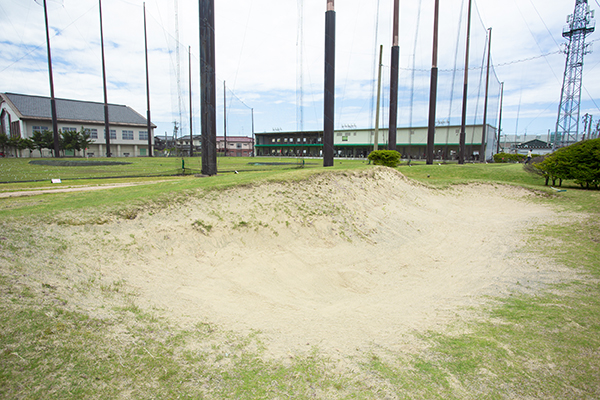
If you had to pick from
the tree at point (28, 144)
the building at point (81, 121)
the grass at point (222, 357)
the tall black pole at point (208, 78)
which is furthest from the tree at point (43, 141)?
the grass at point (222, 357)

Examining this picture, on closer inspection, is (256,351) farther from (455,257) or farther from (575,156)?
(575,156)

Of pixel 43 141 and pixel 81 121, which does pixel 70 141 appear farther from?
pixel 81 121

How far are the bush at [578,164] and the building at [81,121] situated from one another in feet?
159

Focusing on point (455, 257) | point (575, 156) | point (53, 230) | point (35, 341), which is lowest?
point (455, 257)

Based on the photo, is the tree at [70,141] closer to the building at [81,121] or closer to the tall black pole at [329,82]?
the building at [81,121]

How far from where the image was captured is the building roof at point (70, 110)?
46.1 m

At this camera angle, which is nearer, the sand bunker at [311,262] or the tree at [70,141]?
the sand bunker at [311,262]

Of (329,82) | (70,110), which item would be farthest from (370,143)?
(70,110)

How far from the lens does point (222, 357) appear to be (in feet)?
12.4

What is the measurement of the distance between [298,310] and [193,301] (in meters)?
1.79

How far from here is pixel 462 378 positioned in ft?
11.6

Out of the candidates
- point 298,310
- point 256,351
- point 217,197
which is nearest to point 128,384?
point 256,351

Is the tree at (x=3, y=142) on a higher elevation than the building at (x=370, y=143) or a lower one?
lower

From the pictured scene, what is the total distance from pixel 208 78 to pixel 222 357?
13808 millimetres
